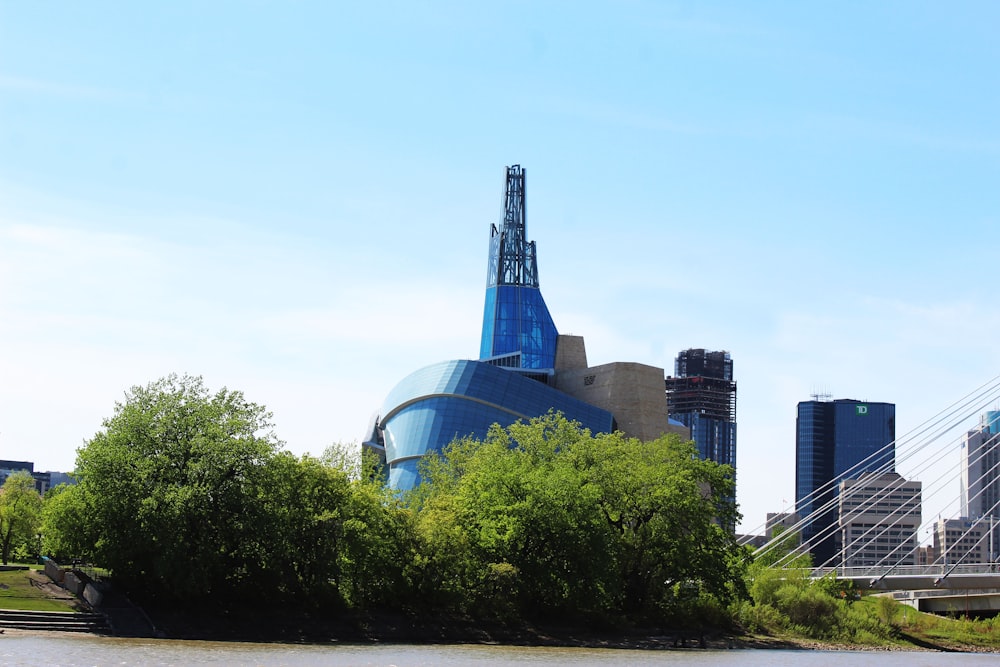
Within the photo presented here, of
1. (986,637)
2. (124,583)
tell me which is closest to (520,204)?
(986,637)

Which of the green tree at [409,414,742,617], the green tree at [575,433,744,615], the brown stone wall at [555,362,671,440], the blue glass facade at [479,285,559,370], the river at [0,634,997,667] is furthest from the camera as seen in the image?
the blue glass facade at [479,285,559,370]

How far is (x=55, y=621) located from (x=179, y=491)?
6569 mm

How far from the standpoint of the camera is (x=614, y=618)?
196 ft

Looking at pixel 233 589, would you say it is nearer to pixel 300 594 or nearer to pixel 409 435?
pixel 300 594

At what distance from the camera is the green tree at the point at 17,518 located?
3329 inches

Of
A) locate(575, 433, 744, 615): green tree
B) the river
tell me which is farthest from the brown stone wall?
the river

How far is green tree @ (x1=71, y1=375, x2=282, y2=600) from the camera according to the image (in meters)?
48.5

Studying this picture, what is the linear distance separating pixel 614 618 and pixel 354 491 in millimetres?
14240

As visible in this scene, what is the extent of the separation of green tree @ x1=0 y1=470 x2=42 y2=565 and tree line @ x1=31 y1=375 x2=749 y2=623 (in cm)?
2976

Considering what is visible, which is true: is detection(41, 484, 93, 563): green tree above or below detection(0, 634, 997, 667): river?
above

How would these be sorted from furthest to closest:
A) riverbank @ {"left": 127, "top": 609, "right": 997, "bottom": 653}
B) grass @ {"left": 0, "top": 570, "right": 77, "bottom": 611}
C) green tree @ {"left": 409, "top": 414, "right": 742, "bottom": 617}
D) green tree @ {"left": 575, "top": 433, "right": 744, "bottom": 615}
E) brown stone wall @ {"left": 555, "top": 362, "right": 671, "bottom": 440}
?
brown stone wall @ {"left": 555, "top": 362, "right": 671, "bottom": 440} → green tree @ {"left": 575, "top": 433, "right": 744, "bottom": 615} → green tree @ {"left": 409, "top": 414, "right": 742, "bottom": 617} → riverbank @ {"left": 127, "top": 609, "right": 997, "bottom": 653} → grass @ {"left": 0, "top": 570, "right": 77, "bottom": 611}

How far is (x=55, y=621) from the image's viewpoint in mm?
44469

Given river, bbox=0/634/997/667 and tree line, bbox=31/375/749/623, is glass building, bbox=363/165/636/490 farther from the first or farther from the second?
river, bbox=0/634/997/667

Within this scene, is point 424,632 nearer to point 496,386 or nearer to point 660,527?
point 660,527
